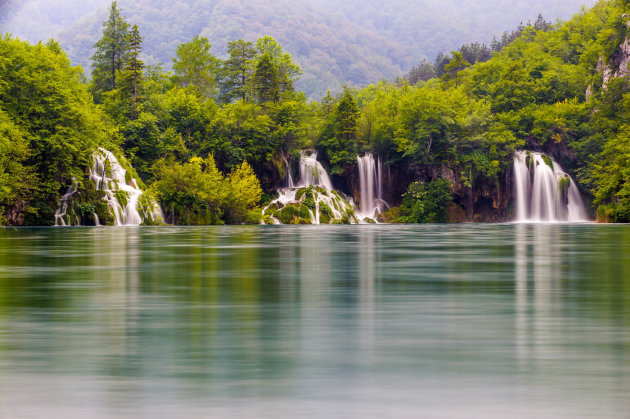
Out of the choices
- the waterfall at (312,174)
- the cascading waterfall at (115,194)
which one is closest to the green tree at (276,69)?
the waterfall at (312,174)

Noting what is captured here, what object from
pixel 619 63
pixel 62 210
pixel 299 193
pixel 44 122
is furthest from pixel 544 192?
pixel 44 122

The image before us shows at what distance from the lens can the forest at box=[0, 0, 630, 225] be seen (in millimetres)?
64312

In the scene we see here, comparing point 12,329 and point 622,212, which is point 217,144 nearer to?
point 622,212

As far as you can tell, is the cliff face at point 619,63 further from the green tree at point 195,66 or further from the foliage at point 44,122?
the foliage at point 44,122

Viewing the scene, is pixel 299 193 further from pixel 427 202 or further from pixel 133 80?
pixel 133 80

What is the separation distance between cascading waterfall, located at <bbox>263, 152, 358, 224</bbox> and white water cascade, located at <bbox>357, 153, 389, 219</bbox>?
184 centimetres

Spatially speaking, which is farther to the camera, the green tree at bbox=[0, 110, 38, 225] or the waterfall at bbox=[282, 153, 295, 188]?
the waterfall at bbox=[282, 153, 295, 188]

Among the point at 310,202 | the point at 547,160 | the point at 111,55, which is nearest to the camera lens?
the point at 310,202

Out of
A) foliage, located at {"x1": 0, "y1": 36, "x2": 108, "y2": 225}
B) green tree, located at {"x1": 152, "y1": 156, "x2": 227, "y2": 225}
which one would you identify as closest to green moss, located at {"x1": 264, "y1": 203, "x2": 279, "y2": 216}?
green tree, located at {"x1": 152, "y1": 156, "x2": 227, "y2": 225}

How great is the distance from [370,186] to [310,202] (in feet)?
38.3

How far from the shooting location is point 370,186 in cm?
8919

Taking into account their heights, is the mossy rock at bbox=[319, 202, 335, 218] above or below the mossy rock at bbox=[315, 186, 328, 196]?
below

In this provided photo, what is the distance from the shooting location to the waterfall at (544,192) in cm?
8525

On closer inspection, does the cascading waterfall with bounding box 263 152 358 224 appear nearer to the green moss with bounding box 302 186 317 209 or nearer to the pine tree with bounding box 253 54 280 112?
the green moss with bounding box 302 186 317 209
